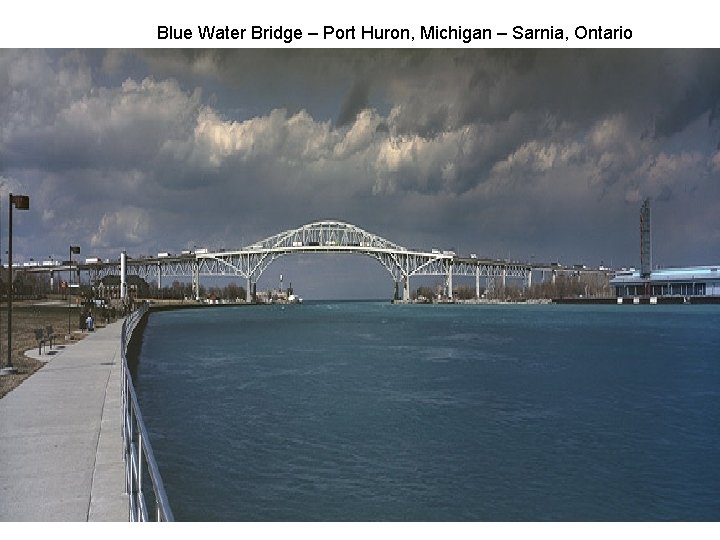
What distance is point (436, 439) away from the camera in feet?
48.1

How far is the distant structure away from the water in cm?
11111

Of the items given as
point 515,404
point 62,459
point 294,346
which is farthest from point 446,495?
point 294,346

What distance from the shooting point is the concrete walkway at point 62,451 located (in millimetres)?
6445

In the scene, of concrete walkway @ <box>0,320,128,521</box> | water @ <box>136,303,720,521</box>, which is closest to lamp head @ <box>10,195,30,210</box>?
concrete walkway @ <box>0,320,128,521</box>

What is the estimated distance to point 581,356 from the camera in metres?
33.8

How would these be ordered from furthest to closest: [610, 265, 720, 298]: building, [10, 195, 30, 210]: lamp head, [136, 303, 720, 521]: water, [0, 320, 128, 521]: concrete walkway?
[610, 265, 720, 298]: building < [10, 195, 30, 210]: lamp head < [136, 303, 720, 521]: water < [0, 320, 128, 521]: concrete walkway

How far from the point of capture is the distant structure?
129625mm

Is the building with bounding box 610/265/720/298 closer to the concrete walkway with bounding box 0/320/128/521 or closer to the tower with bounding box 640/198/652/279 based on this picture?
the tower with bounding box 640/198/652/279

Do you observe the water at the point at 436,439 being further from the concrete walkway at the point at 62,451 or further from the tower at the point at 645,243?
the tower at the point at 645,243

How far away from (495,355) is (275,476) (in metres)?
23.9

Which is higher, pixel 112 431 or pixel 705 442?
pixel 112 431

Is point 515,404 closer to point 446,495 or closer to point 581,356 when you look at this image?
point 446,495

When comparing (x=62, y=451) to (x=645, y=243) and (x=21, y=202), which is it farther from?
(x=645, y=243)

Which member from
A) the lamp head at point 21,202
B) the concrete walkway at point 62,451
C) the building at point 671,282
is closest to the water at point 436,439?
the concrete walkway at point 62,451
